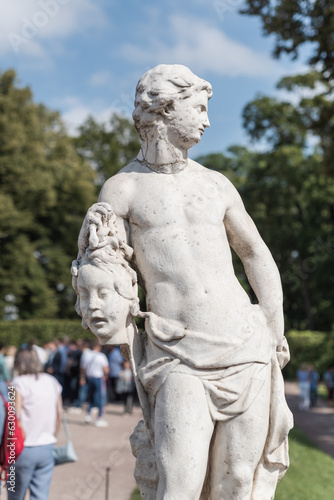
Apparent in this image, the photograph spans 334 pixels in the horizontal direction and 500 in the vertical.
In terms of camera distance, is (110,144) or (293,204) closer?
(293,204)

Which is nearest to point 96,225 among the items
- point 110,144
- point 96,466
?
point 96,466

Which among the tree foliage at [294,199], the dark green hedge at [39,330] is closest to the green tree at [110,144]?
the tree foliage at [294,199]

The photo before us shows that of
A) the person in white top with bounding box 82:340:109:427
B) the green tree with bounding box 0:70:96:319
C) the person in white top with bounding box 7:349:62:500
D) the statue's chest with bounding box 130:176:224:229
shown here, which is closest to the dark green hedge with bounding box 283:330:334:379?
the green tree with bounding box 0:70:96:319

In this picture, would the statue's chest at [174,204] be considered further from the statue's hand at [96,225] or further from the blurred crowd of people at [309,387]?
the blurred crowd of people at [309,387]

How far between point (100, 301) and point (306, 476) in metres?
6.72

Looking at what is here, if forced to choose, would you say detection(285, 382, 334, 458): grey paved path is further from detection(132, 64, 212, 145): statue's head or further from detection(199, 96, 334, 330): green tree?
detection(132, 64, 212, 145): statue's head

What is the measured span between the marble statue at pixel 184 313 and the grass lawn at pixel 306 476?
4193 mm

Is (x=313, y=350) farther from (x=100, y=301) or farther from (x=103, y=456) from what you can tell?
(x=100, y=301)

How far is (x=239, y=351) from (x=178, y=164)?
3.42 ft

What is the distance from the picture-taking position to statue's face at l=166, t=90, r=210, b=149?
10.0 ft

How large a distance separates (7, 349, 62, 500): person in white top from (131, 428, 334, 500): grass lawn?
2.08 metres

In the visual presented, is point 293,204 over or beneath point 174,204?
over

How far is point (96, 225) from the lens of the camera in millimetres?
2885

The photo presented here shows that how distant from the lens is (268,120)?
27.5 meters
